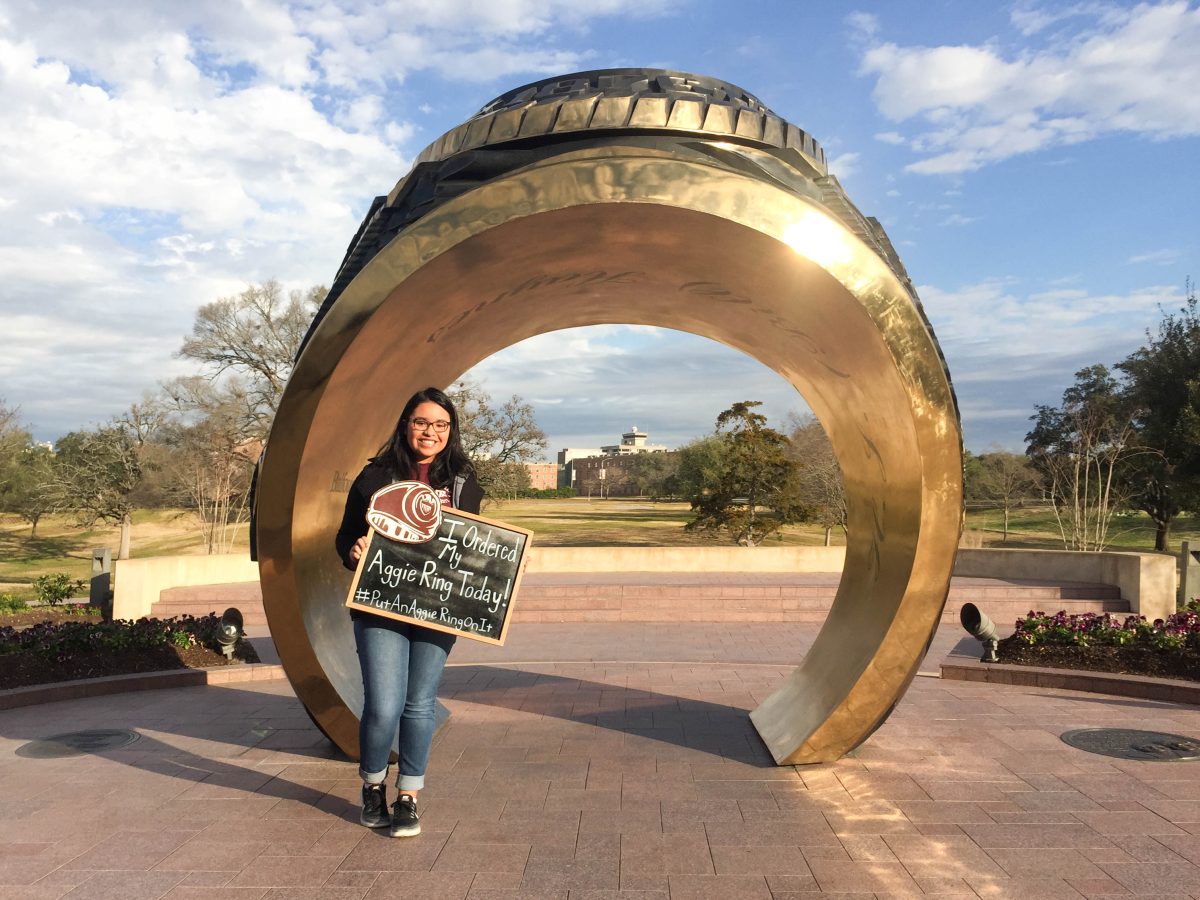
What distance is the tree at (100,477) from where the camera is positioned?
3769 cm

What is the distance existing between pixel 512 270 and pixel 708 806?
324cm

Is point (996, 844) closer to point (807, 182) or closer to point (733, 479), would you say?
point (807, 182)

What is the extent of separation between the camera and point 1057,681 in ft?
27.8

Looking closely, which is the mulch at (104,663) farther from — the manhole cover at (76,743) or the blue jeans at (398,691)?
the blue jeans at (398,691)

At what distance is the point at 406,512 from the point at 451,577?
403mm

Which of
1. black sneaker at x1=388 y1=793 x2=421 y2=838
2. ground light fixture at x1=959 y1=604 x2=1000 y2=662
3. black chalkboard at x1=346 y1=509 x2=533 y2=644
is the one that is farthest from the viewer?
ground light fixture at x1=959 y1=604 x2=1000 y2=662

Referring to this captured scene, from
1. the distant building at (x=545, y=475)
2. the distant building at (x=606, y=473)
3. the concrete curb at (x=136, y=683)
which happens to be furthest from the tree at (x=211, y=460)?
the distant building at (x=545, y=475)

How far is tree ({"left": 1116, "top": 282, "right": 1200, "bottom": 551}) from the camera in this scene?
105 ft

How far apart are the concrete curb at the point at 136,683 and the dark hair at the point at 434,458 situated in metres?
4.09

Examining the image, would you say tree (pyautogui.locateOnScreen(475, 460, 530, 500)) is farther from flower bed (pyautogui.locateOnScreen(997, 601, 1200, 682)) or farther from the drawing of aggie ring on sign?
the drawing of aggie ring on sign

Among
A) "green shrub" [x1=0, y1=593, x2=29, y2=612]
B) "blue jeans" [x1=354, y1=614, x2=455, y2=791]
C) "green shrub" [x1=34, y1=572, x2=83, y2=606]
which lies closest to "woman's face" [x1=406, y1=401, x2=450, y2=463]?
"blue jeans" [x1=354, y1=614, x2=455, y2=791]

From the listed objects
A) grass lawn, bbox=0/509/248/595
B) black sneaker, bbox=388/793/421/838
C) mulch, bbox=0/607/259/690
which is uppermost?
black sneaker, bbox=388/793/421/838

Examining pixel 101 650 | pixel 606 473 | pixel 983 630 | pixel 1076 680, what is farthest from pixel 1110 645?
pixel 606 473

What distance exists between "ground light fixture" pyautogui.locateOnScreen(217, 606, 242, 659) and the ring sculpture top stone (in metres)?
4.00
